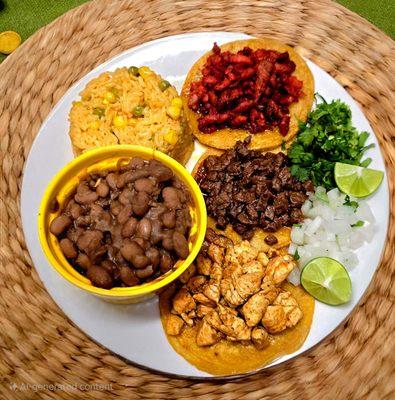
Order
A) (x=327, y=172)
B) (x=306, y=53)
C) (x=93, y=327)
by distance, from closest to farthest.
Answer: (x=93, y=327) → (x=327, y=172) → (x=306, y=53)

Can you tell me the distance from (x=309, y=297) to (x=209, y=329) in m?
0.66

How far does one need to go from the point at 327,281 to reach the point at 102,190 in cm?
144

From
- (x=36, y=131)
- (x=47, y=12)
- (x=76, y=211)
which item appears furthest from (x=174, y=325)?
(x=47, y=12)

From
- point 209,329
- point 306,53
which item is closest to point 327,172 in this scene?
point 306,53

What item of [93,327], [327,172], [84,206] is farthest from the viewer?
[327,172]

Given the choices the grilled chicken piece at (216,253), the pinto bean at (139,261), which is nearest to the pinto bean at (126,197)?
the pinto bean at (139,261)

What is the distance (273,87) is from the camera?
12.3 ft

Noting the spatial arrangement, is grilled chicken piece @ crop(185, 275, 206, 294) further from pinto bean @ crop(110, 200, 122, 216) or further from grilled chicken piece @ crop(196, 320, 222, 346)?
pinto bean @ crop(110, 200, 122, 216)

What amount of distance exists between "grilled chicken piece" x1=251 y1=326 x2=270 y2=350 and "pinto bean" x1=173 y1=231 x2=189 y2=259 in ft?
2.43

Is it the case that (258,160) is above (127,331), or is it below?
above

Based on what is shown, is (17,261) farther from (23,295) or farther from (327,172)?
(327,172)

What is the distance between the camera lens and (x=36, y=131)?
4016mm

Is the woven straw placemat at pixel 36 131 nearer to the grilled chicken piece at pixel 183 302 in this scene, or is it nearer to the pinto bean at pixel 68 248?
the grilled chicken piece at pixel 183 302

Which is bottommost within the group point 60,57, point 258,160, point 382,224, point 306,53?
point 382,224
